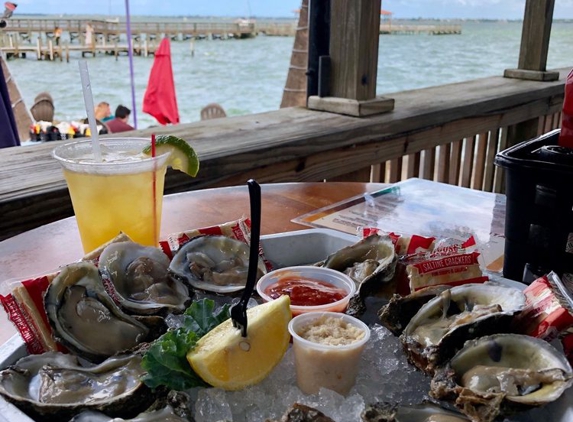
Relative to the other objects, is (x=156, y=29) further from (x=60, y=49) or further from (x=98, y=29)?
(x=60, y=49)

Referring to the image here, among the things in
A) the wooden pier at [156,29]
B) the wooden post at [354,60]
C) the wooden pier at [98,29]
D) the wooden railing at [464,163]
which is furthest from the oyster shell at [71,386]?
the wooden pier at [98,29]

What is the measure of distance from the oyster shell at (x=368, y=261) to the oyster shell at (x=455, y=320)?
0.11 metres

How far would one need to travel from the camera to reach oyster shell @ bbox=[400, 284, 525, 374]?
0.68 m

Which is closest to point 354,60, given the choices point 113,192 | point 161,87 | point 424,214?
point 424,214

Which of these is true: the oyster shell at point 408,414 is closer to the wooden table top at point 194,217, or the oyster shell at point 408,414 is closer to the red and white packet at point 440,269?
the red and white packet at point 440,269

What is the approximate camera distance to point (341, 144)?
2.45 m

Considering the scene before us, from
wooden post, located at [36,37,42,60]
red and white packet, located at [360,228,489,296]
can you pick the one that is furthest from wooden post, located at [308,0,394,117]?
wooden post, located at [36,37,42,60]

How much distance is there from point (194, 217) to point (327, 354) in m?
0.81

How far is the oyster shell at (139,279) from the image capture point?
2.70 feet

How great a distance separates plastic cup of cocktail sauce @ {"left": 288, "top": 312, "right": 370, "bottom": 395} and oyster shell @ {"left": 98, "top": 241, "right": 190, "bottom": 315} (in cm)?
21

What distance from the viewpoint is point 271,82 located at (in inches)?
1206

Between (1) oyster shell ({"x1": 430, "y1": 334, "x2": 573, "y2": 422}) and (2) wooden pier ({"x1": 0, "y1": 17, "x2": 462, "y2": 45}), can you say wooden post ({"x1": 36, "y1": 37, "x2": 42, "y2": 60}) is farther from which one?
(1) oyster shell ({"x1": 430, "y1": 334, "x2": 573, "y2": 422})

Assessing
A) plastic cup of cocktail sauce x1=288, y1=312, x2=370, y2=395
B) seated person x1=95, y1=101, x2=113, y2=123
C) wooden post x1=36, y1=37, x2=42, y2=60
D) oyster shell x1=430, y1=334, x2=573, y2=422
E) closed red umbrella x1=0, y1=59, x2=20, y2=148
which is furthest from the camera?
wooden post x1=36, y1=37, x2=42, y2=60

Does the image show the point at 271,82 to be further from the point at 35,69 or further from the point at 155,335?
the point at 155,335
